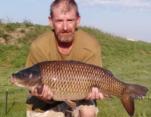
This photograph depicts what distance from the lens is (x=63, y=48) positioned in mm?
5902

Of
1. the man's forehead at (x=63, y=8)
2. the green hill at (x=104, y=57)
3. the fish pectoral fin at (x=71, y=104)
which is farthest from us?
the green hill at (x=104, y=57)

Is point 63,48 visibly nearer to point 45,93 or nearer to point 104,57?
point 45,93

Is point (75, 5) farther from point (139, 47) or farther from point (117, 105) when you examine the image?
point (139, 47)

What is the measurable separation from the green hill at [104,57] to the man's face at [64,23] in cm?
429

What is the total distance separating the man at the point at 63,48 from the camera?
18.6 ft

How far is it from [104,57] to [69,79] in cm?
1593

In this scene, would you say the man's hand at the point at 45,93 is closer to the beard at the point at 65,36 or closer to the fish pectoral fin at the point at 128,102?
the beard at the point at 65,36

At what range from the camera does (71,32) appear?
5691 millimetres

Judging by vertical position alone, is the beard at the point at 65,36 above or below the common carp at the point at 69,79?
above

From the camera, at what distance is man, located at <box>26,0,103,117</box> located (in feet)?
18.6

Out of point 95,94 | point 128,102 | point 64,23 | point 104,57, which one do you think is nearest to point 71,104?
point 95,94

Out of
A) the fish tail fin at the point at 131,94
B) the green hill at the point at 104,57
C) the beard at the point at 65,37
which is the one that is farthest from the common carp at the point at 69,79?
the green hill at the point at 104,57

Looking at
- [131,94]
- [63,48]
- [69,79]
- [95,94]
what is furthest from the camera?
[63,48]

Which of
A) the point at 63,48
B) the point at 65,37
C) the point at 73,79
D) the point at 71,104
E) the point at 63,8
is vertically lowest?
the point at 71,104
